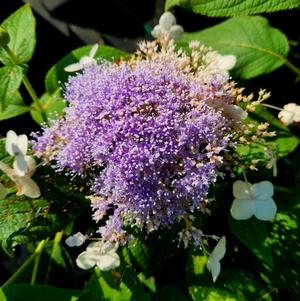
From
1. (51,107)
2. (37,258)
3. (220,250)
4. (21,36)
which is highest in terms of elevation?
(21,36)

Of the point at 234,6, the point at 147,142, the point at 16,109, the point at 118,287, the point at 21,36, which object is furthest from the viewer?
the point at 16,109

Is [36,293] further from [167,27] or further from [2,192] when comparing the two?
[167,27]

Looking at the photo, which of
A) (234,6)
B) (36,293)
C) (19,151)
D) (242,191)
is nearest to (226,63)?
(234,6)

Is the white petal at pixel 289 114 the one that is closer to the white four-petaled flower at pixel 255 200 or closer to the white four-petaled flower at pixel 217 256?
the white four-petaled flower at pixel 255 200

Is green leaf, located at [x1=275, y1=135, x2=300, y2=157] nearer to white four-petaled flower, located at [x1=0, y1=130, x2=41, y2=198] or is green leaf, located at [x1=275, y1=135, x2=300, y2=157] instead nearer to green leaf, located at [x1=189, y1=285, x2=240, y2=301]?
green leaf, located at [x1=189, y1=285, x2=240, y2=301]

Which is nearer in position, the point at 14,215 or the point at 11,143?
the point at 11,143

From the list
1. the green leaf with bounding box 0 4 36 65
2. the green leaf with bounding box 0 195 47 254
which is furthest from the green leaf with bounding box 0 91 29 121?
the green leaf with bounding box 0 195 47 254
